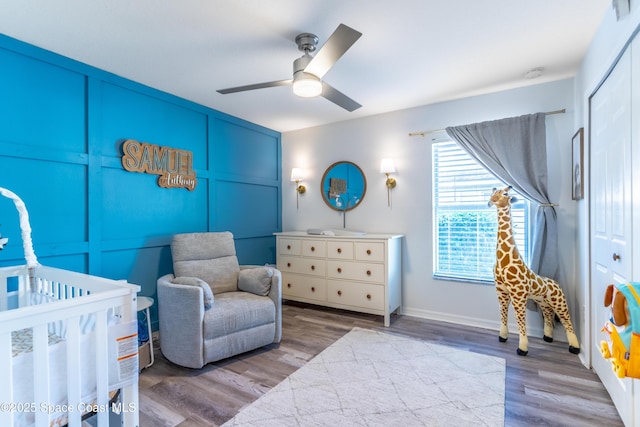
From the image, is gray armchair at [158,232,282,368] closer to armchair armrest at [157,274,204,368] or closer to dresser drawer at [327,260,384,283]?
armchair armrest at [157,274,204,368]

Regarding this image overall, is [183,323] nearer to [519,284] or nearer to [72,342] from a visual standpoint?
[72,342]

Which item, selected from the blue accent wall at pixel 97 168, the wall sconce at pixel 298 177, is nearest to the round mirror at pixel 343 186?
the wall sconce at pixel 298 177

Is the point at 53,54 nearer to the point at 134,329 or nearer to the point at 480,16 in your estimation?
the point at 134,329

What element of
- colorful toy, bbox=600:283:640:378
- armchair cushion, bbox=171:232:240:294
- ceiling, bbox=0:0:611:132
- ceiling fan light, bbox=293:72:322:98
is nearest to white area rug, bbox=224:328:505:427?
colorful toy, bbox=600:283:640:378

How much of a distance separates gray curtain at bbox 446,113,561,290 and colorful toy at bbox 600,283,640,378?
6.00ft

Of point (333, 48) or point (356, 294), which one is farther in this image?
point (356, 294)

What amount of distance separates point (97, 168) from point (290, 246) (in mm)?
2120

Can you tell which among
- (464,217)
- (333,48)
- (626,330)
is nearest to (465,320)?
(464,217)

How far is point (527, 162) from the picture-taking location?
288 cm

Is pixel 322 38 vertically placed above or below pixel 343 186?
above

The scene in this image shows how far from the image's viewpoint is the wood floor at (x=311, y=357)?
5.90 feet

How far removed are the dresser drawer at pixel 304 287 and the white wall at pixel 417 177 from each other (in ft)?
2.63

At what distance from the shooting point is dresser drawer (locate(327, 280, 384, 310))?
10.8 ft

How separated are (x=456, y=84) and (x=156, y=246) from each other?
3.27 m
